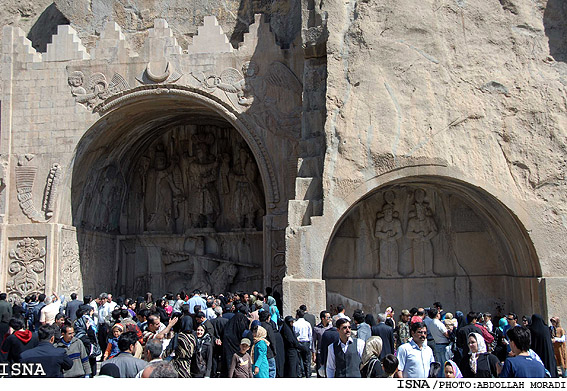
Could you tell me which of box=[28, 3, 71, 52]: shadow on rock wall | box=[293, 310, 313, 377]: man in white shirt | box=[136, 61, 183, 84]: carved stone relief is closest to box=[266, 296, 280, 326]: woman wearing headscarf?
box=[293, 310, 313, 377]: man in white shirt

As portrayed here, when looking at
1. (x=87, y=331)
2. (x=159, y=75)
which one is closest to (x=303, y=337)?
(x=87, y=331)

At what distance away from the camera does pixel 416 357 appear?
5.57 m

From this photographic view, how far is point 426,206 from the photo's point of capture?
13.5 m

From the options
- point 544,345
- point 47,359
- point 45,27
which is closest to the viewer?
point 47,359

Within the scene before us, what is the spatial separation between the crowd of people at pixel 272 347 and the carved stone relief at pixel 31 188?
212 inches

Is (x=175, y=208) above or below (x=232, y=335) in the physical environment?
above

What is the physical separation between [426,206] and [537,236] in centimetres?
254

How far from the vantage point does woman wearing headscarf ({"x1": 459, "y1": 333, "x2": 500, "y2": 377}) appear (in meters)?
5.71

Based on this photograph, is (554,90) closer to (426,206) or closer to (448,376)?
(426,206)

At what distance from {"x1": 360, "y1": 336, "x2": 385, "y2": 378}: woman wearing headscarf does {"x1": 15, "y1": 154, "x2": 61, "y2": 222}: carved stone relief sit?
1145 cm

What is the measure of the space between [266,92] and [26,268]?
23.5ft

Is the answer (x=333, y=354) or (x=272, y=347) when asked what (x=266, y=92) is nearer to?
(x=272, y=347)

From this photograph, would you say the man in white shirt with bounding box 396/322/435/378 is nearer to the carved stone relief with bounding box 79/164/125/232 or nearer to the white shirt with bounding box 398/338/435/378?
the white shirt with bounding box 398/338/435/378

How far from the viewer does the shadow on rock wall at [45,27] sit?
19078 mm
